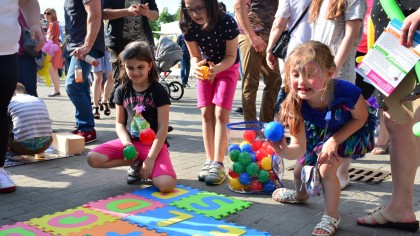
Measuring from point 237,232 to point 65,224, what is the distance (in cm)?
107

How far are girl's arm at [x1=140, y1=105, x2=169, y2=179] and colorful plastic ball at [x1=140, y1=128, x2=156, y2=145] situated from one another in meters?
0.04

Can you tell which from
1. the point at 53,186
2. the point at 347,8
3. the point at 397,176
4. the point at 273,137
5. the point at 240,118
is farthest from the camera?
the point at 240,118

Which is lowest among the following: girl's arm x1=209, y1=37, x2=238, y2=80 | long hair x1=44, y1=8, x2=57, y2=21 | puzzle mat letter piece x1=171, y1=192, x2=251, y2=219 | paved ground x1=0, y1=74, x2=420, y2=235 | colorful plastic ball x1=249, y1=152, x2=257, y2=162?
paved ground x1=0, y1=74, x2=420, y2=235

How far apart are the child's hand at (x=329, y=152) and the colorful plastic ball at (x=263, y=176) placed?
0.80 m

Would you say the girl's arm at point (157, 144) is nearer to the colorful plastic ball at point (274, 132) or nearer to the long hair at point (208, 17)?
the long hair at point (208, 17)

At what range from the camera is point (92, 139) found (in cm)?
534

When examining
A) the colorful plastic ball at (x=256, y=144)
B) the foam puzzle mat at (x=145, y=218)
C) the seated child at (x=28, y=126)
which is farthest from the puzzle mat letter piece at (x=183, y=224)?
the seated child at (x=28, y=126)

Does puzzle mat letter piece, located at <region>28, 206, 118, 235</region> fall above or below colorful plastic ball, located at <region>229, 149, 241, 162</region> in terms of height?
below

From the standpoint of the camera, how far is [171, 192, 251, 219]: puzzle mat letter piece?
9.91ft

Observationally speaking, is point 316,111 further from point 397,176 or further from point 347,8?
point 347,8

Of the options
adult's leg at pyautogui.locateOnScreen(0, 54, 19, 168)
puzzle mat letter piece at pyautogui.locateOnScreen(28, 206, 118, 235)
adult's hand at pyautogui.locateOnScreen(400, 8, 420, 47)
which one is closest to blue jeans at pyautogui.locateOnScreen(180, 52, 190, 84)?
adult's leg at pyautogui.locateOnScreen(0, 54, 19, 168)

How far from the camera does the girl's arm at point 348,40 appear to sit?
3.23 m

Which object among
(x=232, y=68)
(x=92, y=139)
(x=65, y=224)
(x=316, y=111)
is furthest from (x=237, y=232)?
(x=92, y=139)

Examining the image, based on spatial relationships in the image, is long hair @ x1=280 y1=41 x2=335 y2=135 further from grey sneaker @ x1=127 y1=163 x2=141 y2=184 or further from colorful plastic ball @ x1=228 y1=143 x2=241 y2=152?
grey sneaker @ x1=127 y1=163 x2=141 y2=184
